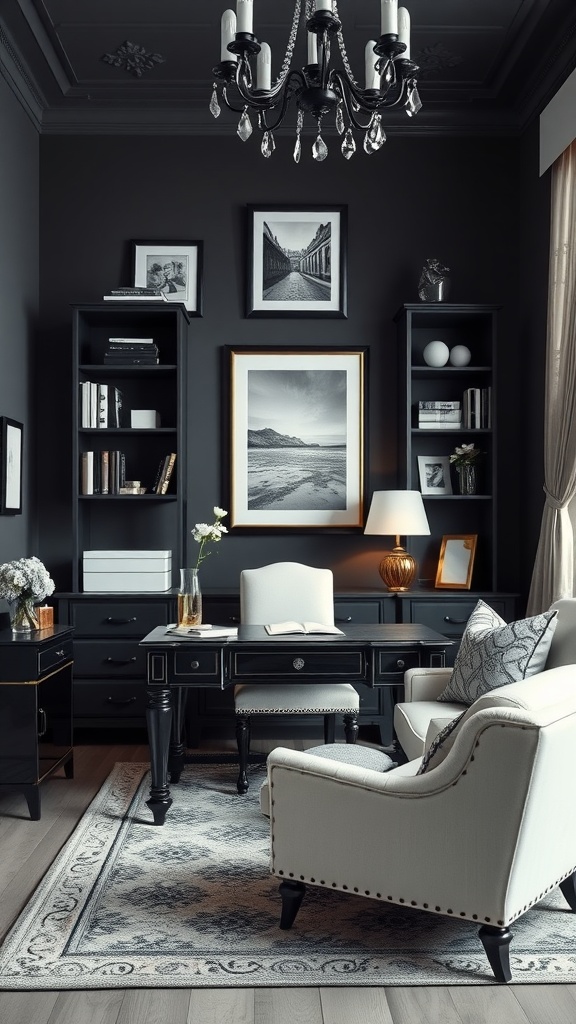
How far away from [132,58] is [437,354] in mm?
2265

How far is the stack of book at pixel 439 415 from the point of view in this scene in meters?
5.04

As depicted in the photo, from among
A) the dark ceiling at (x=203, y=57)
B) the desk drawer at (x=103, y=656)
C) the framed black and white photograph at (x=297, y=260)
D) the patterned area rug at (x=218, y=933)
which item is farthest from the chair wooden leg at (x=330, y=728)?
the dark ceiling at (x=203, y=57)

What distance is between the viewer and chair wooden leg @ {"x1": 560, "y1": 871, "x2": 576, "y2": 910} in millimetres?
2688

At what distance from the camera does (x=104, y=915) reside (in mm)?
2672

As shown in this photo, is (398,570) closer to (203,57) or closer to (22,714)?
(22,714)

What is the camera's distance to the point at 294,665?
363 centimetres

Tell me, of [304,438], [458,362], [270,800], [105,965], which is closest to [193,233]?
[304,438]

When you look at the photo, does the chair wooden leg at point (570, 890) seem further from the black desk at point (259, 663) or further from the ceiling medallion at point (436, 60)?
the ceiling medallion at point (436, 60)

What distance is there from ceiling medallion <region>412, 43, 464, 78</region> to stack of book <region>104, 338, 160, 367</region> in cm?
209

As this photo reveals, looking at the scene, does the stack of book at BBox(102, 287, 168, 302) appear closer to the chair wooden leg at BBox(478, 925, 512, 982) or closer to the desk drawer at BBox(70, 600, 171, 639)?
the desk drawer at BBox(70, 600, 171, 639)

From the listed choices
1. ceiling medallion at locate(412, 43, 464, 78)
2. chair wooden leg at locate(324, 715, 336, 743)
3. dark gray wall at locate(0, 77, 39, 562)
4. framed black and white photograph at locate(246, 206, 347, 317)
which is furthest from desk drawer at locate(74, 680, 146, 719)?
ceiling medallion at locate(412, 43, 464, 78)

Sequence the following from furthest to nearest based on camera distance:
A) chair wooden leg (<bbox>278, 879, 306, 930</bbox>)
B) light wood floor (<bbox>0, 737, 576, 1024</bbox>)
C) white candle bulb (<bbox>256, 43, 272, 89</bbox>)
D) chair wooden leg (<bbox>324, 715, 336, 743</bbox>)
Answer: chair wooden leg (<bbox>324, 715, 336, 743</bbox>), white candle bulb (<bbox>256, 43, 272, 89</bbox>), chair wooden leg (<bbox>278, 879, 306, 930</bbox>), light wood floor (<bbox>0, 737, 576, 1024</bbox>)

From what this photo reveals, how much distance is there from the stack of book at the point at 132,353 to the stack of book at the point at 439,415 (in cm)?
151

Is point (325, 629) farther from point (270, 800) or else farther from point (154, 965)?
point (154, 965)
